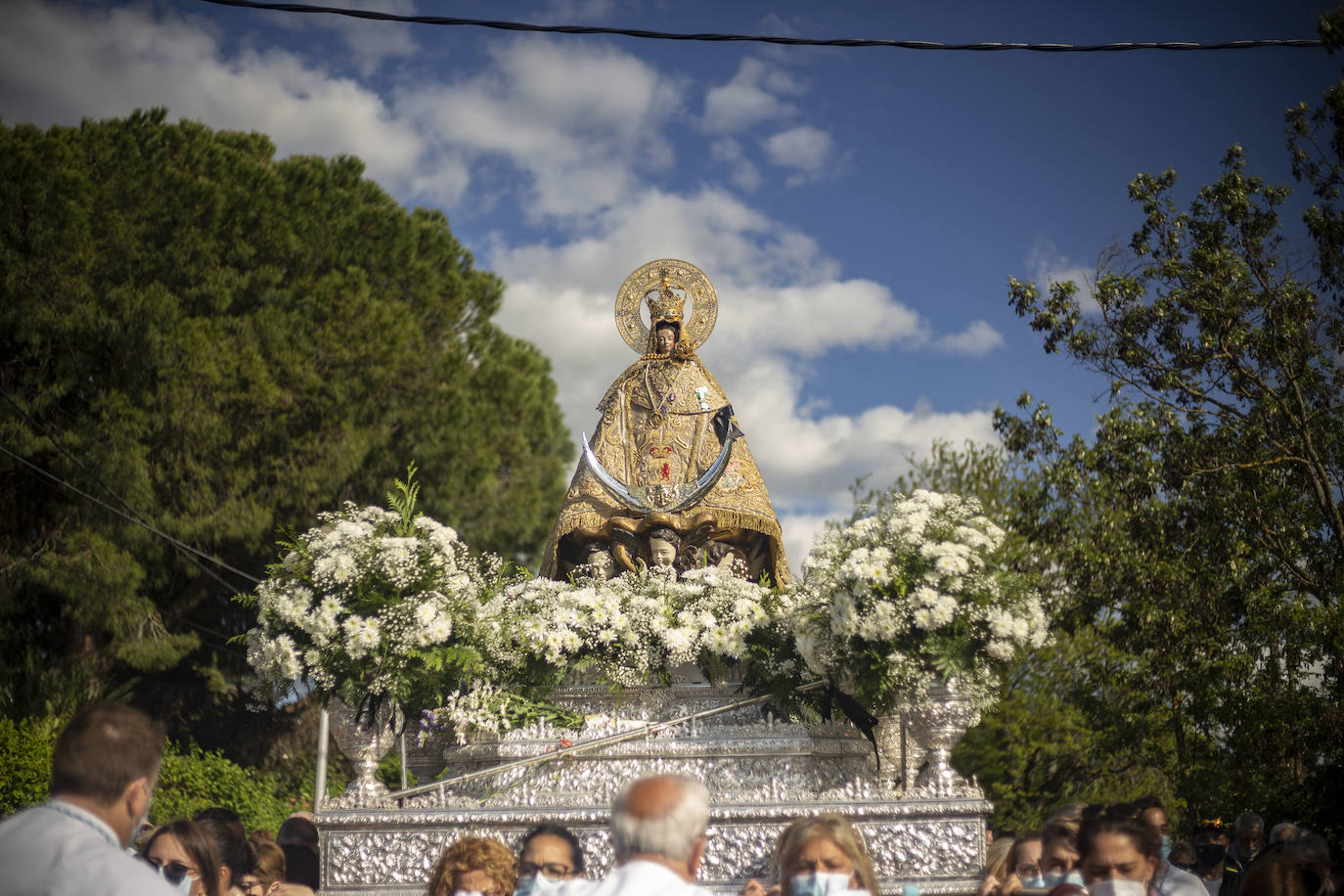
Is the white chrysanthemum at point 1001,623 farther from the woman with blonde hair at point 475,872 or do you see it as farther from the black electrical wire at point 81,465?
the black electrical wire at point 81,465

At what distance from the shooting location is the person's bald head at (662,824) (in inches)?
116

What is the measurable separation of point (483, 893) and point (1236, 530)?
40.8 feet

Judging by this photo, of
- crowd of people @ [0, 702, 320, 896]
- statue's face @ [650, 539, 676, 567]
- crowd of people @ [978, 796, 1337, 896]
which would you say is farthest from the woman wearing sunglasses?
statue's face @ [650, 539, 676, 567]

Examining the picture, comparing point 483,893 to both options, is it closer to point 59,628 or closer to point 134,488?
point 134,488

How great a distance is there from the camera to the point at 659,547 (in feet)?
32.2

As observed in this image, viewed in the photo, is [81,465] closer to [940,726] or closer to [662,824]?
[940,726]

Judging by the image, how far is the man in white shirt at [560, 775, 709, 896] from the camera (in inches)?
113

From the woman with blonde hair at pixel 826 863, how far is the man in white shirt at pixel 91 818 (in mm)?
1955

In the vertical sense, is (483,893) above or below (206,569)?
below

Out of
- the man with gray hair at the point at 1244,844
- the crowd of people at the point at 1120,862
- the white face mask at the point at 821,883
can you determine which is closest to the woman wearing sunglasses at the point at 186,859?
the white face mask at the point at 821,883

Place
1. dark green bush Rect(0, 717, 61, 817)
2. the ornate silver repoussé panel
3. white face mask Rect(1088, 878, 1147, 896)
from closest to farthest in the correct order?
white face mask Rect(1088, 878, 1147, 896), the ornate silver repoussé panel, dark green bush Rect(0, 717, 61, 817)

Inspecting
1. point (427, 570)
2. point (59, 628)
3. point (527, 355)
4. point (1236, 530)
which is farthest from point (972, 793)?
point (527, 355)

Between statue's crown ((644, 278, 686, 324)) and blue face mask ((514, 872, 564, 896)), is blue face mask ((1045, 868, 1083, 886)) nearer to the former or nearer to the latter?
blue face mask ((514, 872, 564, 896))

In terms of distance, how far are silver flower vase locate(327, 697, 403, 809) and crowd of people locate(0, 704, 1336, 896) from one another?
0.92 meters
